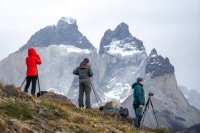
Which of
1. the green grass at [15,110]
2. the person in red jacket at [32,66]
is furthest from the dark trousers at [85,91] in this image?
the green grass at [15,110]

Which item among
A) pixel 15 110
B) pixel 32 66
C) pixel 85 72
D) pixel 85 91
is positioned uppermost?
pixel 32 66

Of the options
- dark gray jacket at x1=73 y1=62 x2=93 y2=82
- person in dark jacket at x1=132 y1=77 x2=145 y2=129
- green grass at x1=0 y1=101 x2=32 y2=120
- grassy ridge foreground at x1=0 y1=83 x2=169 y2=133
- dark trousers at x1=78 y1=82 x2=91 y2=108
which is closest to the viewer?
grassy ridge foreground at x1=0 y1=83 x2=169 y2=133

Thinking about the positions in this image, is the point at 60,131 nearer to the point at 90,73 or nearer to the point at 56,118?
the point at 56,118

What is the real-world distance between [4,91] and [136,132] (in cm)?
527

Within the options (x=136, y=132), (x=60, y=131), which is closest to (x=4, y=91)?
(x=60, y=131)

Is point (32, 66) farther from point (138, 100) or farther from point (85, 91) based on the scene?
point (138, 100)

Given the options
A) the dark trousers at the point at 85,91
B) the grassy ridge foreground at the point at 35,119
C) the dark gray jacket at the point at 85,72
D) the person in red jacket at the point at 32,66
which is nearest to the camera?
the grassy ridge foreground at the point at 35,119

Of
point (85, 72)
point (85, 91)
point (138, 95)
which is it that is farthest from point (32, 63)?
point (138, 95)

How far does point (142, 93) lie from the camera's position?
1903cm

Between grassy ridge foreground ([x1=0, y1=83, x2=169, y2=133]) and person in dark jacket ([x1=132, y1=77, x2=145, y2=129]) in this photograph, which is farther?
person in dark jacket ([x1=132, y1=77, x2=145, y2=129])

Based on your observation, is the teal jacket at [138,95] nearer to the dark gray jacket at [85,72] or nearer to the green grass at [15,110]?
the dark gray jacket at [85,72]

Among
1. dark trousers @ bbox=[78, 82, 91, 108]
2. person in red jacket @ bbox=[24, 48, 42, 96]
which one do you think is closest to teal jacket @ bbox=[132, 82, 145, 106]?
dark trousers @ bbox=[78, 82, 91, 108]

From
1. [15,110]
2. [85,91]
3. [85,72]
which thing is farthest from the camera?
[85,91]

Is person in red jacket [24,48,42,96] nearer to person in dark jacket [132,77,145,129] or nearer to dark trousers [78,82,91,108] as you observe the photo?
dark trousers [78,82,91,108]
